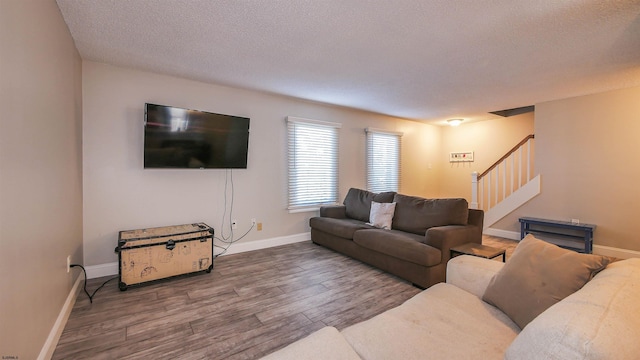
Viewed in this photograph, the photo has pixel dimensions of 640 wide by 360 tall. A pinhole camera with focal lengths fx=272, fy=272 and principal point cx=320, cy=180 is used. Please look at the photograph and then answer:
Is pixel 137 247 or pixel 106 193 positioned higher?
pixel 106 193

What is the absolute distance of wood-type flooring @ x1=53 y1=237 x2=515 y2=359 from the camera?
1.85 meters

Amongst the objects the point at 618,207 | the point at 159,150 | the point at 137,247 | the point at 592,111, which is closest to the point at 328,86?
the point at 159,150

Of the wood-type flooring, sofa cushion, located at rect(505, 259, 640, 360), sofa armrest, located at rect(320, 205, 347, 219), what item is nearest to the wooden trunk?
the wood-type flooring

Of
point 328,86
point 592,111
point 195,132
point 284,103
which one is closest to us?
point 195,132

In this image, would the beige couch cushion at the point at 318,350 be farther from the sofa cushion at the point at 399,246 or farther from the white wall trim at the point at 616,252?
the white wall trim at the point at 616,252

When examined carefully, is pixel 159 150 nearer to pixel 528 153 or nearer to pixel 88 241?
pixel 88 241

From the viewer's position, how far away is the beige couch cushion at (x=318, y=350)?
96 centimetres

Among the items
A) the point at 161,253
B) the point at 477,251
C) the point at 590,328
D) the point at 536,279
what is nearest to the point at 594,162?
the point at 477,251

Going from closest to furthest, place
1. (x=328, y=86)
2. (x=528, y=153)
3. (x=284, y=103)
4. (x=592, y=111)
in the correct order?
(x=328, y=86) < (x=592, y=111) < (x=284, y=103) < (x=528, y=153)

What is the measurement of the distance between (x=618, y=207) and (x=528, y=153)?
1451mm

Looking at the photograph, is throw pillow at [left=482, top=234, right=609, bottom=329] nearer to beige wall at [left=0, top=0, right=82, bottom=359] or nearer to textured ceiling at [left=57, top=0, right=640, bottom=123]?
textured ceiling at [left=57, top=0, right=640, bottom=123]

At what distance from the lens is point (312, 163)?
4602mm

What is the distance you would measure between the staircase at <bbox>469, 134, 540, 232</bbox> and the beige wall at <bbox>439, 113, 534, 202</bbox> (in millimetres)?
679

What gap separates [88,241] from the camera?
2961 mm
